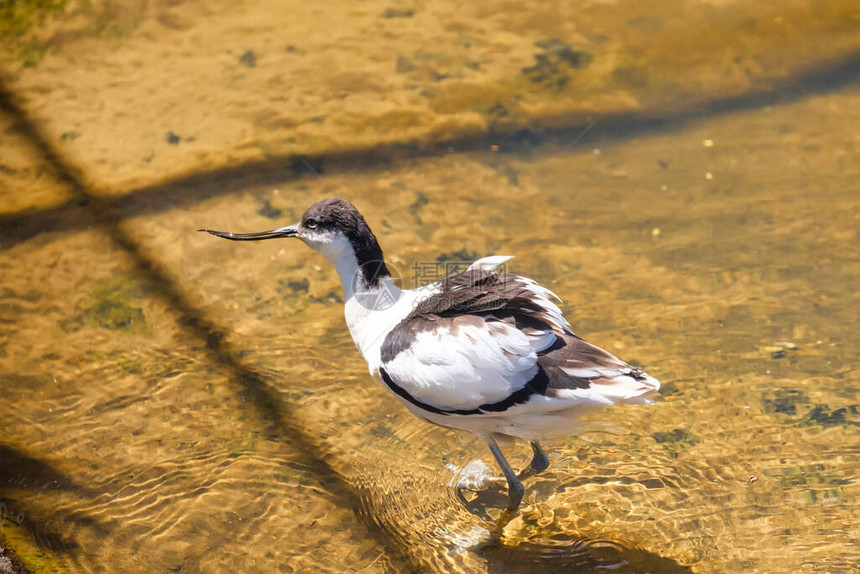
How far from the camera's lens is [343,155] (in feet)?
20.1

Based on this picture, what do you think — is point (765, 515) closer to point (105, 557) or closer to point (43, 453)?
point (105, 557)

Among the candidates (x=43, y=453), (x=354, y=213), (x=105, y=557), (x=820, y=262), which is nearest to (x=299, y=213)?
(x=354, y=213)

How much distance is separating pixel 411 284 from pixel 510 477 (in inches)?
64.5

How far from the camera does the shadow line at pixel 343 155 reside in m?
5.69

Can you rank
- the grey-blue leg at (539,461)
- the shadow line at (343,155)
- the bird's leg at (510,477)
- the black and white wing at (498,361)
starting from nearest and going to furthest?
the black and white wing at (498,361), the bird's leg at (510,477), the grey-blue leg at (539,461), the shadow line at (343,155)

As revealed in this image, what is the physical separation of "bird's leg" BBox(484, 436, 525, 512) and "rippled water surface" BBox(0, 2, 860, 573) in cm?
12

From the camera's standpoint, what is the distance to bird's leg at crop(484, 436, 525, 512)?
12.6ft

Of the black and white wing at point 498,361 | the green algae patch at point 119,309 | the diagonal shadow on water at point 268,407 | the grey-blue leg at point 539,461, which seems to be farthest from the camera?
the green algae patch at point 119,309

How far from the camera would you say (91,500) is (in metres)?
3.93

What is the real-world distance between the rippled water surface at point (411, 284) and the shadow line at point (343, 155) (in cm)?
2

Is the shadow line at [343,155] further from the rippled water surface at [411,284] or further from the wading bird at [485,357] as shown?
the wading bird at [485,357]

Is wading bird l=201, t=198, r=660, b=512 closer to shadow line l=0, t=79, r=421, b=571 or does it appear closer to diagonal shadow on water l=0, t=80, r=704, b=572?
diagonal shadow on water l=0, t=80, r=704, b=572

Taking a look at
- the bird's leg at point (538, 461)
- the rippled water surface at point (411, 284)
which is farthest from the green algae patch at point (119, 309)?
the bird's leg at point (538, 461)

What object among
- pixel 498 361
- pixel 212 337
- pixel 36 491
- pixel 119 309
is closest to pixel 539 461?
pixel 498 361
